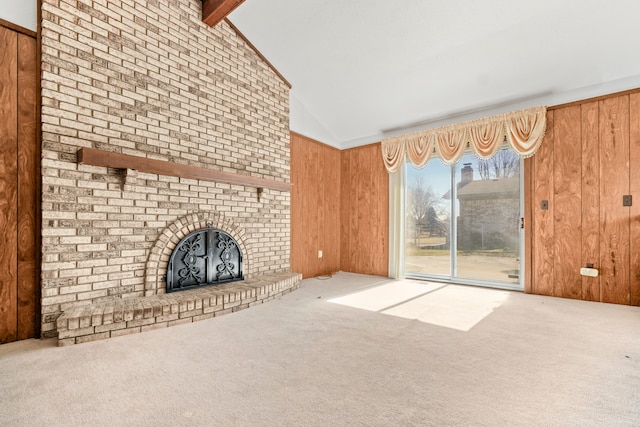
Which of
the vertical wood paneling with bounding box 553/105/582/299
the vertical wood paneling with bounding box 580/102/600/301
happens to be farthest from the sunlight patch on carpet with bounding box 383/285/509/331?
the vertical wood paneling with bounding box 580/102/600/301

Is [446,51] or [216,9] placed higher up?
[216,9]

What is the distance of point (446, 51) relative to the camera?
3121 millimetres

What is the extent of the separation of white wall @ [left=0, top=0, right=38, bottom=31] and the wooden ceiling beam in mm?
1417

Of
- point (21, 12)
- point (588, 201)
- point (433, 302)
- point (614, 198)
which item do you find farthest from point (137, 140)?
point (614, 198)

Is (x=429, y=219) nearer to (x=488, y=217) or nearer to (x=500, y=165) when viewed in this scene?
(x=488, y=217)

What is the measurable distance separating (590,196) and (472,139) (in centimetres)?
143

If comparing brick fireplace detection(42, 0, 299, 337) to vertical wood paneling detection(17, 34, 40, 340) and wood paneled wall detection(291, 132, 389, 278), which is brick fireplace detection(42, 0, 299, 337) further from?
wood paneled wall detection(291, 132, 389, 278)

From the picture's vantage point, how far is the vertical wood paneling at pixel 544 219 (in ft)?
11.3

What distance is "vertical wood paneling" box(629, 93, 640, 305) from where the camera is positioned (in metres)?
3.00

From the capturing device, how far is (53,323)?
213cm

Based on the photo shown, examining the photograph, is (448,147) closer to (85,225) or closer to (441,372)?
(441,372)

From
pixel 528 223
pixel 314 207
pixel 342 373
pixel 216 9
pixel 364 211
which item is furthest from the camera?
pixel 364 211

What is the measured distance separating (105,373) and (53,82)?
2.18 metres

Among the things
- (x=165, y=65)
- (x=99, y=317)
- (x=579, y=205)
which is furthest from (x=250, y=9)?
(x=579, y=205)
